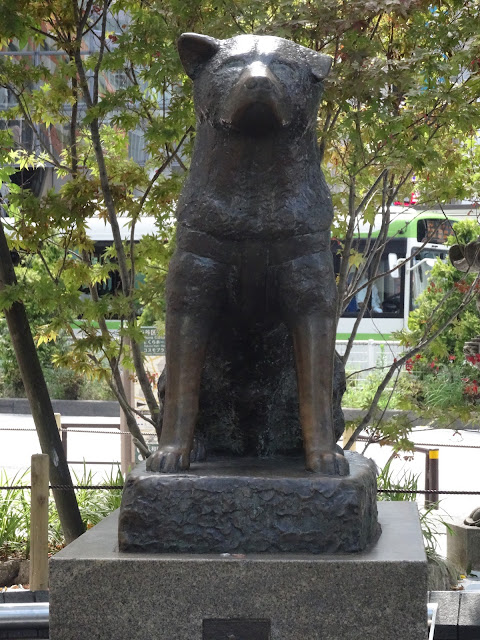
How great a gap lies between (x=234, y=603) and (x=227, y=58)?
5.40ft

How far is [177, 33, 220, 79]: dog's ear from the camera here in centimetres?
291

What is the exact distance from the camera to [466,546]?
6980mm

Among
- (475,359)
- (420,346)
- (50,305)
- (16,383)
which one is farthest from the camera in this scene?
(16,383)

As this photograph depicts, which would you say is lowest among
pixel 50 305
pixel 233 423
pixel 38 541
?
pixel 38 541

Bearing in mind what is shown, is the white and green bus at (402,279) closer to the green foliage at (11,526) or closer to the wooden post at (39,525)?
the green foliage at (11,526)

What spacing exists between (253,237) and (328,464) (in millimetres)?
756

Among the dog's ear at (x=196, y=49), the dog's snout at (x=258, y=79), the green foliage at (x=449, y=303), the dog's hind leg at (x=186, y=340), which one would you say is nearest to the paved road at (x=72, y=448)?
the green foliage at (x=449, y=303)

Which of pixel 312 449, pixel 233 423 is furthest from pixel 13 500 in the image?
pixel 312 449

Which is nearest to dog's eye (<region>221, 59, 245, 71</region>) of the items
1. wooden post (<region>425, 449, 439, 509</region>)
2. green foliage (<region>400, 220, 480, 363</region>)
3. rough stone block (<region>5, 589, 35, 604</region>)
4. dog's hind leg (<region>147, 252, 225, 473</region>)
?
dog's hind leg (<region>147, 252, 225, 473</region>)

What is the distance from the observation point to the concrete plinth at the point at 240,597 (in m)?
2.71

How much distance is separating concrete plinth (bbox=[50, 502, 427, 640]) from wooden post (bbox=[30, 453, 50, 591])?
285 cm

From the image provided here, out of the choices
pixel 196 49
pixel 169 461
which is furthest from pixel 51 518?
pixel 196 49

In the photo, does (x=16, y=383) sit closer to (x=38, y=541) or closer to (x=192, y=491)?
(x=38, y=541)

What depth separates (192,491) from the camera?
283 centimetres
